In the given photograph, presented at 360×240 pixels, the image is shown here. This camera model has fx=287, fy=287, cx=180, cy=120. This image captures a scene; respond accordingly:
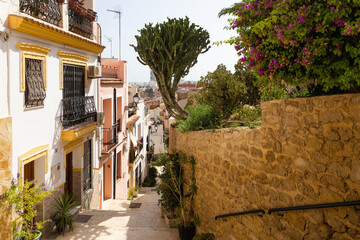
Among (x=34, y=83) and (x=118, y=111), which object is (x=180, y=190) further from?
(x=118, y=111)

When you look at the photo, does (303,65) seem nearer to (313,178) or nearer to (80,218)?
(313,178)

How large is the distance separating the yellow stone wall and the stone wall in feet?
13.7

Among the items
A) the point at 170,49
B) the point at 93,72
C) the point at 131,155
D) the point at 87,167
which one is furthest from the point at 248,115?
the point at 131,155

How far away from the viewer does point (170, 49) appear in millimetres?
9875

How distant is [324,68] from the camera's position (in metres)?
3.39

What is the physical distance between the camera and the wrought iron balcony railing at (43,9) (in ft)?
22.4

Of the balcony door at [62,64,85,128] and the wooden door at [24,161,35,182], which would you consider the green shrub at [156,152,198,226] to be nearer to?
the balcony door at [62,64,85,128]

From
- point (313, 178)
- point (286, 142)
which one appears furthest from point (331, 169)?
point (286, 142)

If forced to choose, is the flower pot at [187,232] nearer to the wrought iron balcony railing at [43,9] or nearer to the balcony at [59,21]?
the balcony at [59,21]

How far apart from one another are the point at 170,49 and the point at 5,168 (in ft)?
20.6

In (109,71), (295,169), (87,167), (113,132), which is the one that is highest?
(109,71)

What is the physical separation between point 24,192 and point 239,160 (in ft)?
13.9

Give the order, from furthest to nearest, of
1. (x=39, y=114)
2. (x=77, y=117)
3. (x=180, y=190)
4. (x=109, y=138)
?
(x=109, y=138), (x=77, y=117), (x=180, y=190), (x=39, y=114)

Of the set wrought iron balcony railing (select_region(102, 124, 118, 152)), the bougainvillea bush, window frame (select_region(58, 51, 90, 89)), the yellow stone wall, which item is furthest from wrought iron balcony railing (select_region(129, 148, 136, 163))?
the bougainvillea bush
